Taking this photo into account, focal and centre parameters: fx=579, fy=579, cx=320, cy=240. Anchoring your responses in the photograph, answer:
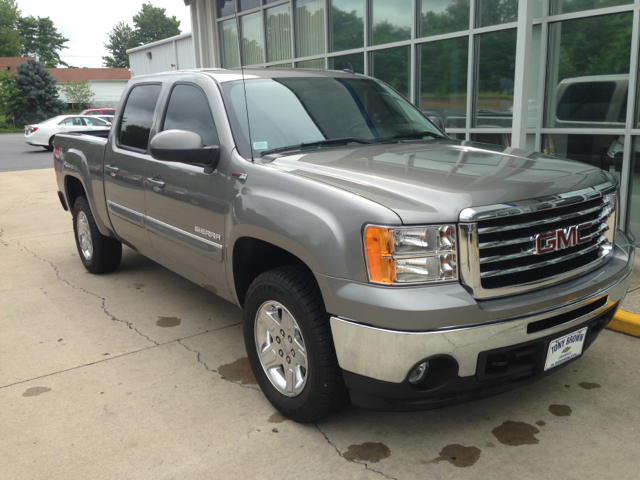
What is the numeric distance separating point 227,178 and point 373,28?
629 centimetres

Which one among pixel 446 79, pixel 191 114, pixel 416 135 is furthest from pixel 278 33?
pixel 416 135

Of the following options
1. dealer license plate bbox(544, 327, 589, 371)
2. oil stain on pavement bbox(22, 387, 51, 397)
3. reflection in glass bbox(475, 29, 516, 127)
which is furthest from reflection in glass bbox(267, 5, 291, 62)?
dealer license plate bbox(544, 327, 589, 371)

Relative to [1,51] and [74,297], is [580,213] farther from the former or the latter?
[1,51]

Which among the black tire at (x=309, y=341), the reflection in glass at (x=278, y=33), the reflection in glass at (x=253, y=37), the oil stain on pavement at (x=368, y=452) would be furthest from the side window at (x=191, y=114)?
the reflection in glass at (x=253, y=37)

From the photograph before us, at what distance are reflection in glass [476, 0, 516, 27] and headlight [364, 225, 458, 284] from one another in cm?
528

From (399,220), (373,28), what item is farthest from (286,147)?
(373,28)

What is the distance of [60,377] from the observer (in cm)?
368

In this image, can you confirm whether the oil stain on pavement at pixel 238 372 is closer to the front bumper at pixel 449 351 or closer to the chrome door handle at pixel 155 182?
the front bumper at pixel 449 351

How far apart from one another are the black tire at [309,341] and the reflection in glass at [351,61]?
6.86 m

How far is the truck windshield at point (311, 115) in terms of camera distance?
138 inches

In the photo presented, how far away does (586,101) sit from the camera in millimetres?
6145

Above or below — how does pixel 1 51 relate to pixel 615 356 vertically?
above

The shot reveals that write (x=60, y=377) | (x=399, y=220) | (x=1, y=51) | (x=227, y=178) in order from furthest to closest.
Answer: (x=1, y=51)
(x=60, y=377)
(x=227, y=178)
(x=399, y=220)

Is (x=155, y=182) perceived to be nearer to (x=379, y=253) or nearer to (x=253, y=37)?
(x=379, y=253)
